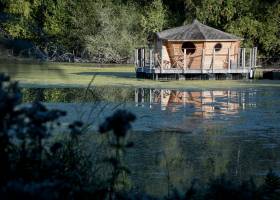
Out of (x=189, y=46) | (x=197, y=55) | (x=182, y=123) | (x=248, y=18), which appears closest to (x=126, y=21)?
(x=248, y=18)

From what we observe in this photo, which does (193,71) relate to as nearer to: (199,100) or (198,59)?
(198,59)

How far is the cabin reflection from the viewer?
18022 mm

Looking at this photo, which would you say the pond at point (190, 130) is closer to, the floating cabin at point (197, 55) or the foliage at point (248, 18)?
the floating cabin at point (197, 55)

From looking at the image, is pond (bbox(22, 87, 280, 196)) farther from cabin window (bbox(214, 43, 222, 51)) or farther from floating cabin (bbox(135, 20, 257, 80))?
cabin window (bbox(214, 43, 222, 51))

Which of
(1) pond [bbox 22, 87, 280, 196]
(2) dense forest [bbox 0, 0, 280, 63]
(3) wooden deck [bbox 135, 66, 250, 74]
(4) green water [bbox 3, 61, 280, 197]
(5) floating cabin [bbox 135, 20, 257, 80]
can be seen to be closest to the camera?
(4) green water [bbox 3, 61, 280, 197]

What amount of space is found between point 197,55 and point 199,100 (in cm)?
1451

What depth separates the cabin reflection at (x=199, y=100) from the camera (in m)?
18.0

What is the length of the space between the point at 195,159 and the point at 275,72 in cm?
2493

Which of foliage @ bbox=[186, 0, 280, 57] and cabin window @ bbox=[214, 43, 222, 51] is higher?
foliage @ bbox=[186, 0, 280, 57]

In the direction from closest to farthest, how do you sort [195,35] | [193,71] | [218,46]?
[193,71]
[195,35]
[218,46]

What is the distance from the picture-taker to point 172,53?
116 ft

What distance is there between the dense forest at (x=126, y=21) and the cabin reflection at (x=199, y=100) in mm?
25649

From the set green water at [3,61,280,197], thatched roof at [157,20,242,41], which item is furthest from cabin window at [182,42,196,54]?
green water at [3,61,280,197]

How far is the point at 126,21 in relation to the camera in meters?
53.3
